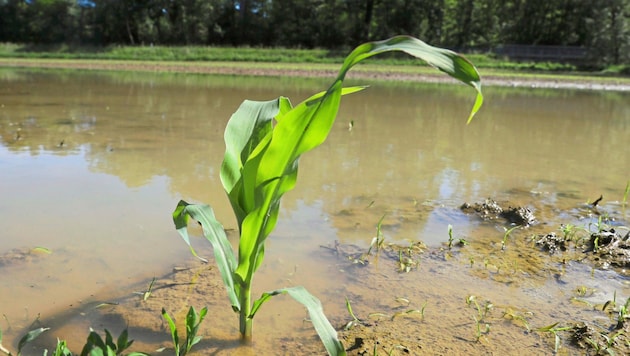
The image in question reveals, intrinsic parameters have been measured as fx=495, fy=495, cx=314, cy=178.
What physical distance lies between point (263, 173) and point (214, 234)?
25 centimetres

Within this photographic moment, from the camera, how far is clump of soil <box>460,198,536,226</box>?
9.89 feet

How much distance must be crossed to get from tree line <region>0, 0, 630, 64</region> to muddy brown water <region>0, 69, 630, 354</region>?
31.8 metres

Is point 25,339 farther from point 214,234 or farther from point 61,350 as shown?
point 214,234

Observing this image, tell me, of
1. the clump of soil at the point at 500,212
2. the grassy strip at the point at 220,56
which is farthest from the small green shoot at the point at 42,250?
the grassy strip at the point at 220,56

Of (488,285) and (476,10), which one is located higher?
(476,10)

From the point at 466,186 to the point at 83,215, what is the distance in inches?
106

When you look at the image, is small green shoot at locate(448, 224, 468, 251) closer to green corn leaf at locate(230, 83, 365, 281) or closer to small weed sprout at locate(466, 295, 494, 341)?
small weed sprout at locate(466, 295, 494, 341)

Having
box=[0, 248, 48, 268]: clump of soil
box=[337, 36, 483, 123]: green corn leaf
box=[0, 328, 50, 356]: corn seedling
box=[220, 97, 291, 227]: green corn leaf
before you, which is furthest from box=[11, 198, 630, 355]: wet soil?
box=[337, 36, 483, 123]: green corn leaf

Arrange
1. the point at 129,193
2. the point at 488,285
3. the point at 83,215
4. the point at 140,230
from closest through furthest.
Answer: the point at 488,285
the point at 140,230
the point at 83,215
the point at 129,193

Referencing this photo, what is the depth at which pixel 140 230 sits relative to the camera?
8.57ft

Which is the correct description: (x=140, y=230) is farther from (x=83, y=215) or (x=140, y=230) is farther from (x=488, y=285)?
(x=488, y=285)

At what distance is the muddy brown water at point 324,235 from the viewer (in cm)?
176

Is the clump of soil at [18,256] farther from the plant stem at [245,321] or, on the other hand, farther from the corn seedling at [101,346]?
the plant stem at [245,321]

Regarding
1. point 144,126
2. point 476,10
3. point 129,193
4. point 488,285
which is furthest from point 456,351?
point 476,10
